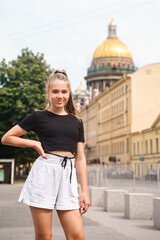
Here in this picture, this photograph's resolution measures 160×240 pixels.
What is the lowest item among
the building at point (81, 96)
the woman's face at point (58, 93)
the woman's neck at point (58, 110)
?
the woman's neck at point (58, 110)

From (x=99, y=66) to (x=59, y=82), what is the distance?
130947 millimetres

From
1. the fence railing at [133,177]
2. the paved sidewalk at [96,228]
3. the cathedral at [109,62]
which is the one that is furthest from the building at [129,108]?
A: the paved sidewalk at [96,228]

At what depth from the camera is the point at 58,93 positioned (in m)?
4.14

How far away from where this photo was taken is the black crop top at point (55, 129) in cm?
401

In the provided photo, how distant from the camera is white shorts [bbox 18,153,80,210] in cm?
389

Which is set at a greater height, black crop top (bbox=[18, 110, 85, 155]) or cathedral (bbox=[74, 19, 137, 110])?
cathedral (bbox=[74, 19, 137, 110])

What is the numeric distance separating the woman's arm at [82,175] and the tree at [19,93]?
38941 mm

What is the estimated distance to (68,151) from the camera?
402 centimetres

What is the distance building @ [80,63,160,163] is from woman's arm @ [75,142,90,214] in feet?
212

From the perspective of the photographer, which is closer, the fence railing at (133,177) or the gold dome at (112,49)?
the fence railing at (133,177)

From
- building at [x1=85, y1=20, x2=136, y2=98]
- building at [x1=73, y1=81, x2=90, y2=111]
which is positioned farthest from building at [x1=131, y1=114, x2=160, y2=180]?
building at [x1=73, y1=81, x2=90, y2=111]

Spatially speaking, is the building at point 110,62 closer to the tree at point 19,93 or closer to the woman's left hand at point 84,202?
the tree at point 19,93

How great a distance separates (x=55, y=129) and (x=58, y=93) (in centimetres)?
31

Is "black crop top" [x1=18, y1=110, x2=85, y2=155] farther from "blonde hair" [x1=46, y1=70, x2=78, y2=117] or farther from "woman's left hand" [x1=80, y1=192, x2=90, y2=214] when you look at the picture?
"woman's left hand" [x1=80, y1=192, x2=90, y2=214]
